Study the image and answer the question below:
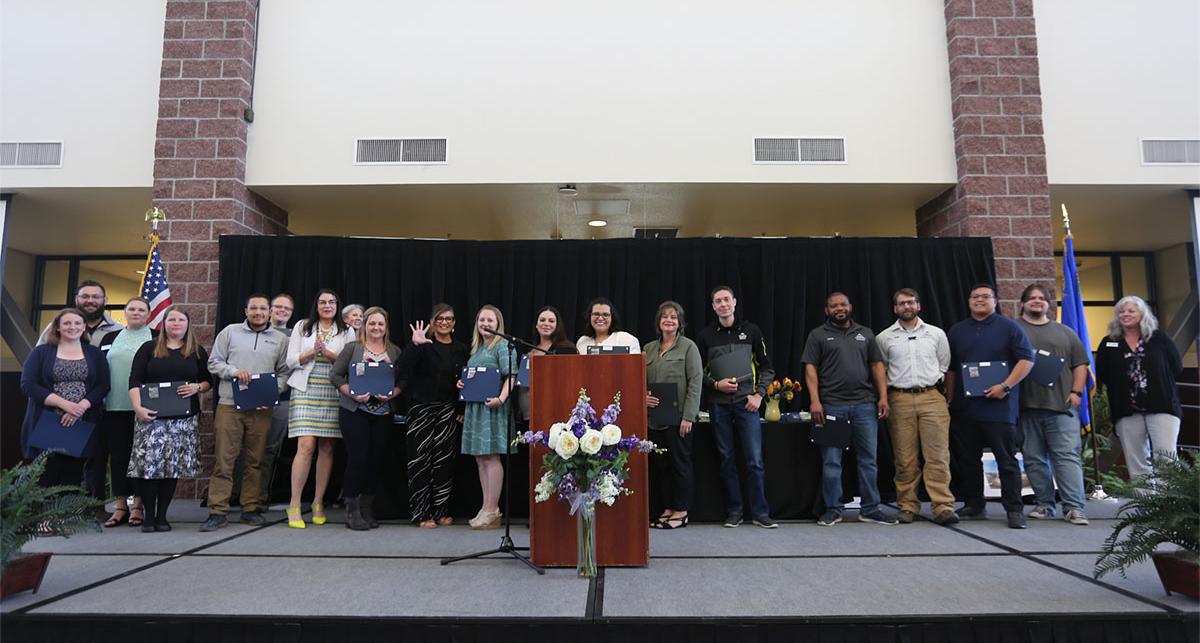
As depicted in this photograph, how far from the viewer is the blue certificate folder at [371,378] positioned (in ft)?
13.9

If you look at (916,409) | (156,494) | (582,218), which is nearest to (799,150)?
(582,218)

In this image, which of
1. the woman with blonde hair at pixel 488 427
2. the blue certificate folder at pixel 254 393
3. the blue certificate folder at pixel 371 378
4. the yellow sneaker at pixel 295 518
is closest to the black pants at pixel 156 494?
the blue certificate folder at pixel 254 393

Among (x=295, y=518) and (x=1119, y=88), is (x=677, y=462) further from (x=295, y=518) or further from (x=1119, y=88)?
(x=1119, y=88)

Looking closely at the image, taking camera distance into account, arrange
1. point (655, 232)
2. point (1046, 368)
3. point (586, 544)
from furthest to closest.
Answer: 1. point (655, 232)
2. point (1046, 368)
3. point (586, 544)

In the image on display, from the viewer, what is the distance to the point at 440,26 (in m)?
5.79

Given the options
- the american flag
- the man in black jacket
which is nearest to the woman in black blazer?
the american flag

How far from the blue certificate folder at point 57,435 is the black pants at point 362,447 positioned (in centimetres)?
154

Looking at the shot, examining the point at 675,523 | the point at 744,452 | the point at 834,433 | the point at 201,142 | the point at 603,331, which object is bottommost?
the point at 675,523

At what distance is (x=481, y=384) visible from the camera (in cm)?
428

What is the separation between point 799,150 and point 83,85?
20.1ft

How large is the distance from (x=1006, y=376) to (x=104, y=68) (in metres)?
7.46

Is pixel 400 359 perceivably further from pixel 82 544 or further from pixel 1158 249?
pixel 1158 249

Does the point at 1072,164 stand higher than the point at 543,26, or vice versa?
the point at 543,26

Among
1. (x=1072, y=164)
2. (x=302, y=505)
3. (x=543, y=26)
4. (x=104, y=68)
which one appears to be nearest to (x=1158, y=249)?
(x=1072, y=164)
